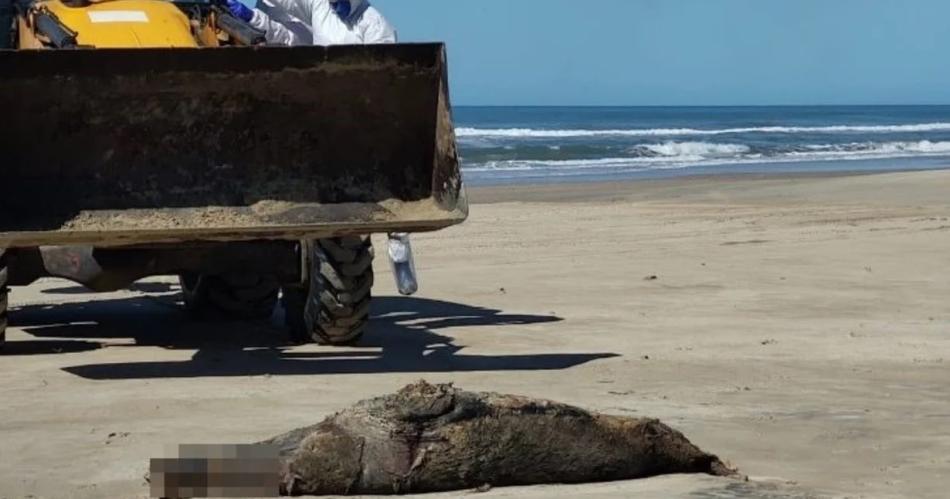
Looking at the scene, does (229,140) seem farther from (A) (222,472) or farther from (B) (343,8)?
(A) (222,472)

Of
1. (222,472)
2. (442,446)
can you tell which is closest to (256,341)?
(442,446)

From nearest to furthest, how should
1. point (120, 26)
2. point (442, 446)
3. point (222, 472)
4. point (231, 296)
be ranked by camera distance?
point (222, 472), point (442, 446), point (120, 26), point (231, 296)

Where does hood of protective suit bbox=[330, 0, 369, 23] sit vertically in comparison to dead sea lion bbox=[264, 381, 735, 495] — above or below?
above

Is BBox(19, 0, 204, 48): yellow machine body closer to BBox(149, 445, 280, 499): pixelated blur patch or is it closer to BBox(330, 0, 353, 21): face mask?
BBox(330, 0, 353, 21): face mask

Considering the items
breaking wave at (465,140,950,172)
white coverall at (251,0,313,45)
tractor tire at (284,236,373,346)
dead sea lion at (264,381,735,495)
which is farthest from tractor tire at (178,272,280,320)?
breaking wave at (465,140,950,172)

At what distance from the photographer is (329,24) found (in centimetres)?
1020

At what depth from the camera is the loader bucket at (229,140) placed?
28.0 ft

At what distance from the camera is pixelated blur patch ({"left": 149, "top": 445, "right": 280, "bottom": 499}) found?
4.45m

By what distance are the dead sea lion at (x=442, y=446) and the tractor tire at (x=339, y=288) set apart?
3578mm

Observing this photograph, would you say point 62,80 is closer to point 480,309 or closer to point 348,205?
point 348,205

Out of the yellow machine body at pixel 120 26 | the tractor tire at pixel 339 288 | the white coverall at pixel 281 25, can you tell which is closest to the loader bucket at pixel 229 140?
the tractor tire at pixel 339 288

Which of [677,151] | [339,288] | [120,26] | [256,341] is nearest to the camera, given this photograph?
[339,288]

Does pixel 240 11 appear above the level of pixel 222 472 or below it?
Result: above

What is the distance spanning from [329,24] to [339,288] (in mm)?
1780
